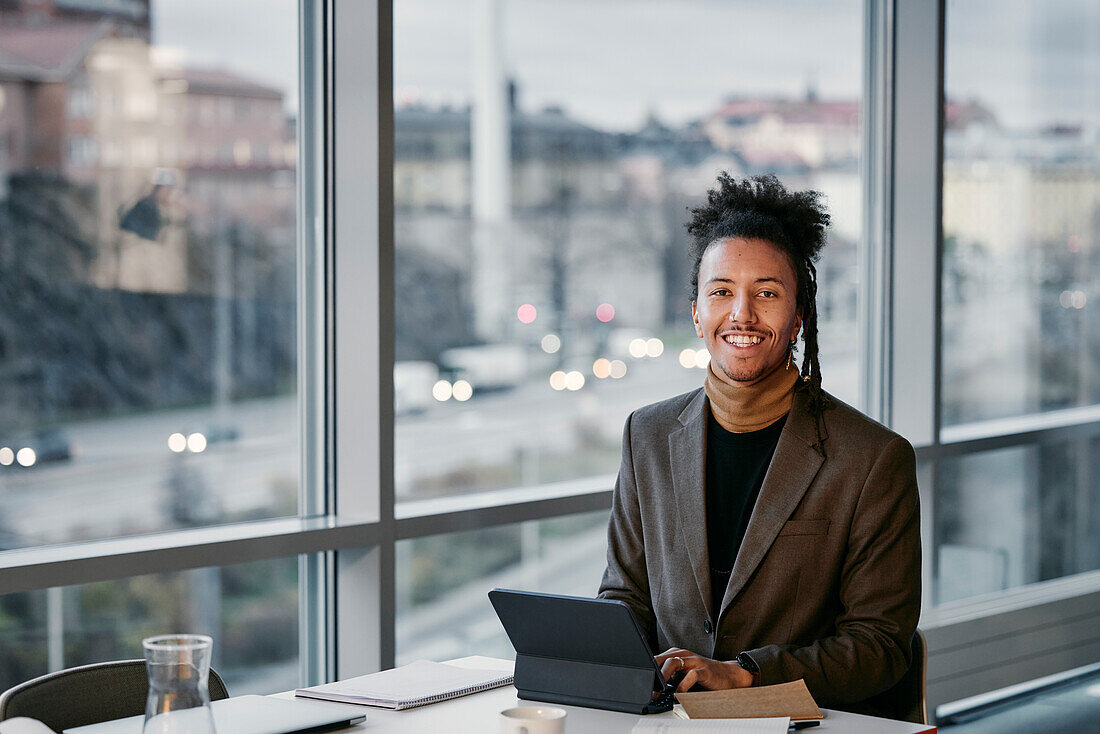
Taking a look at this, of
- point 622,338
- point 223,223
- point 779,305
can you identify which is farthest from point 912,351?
point 223,223

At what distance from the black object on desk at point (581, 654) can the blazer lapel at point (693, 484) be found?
0.42 metres

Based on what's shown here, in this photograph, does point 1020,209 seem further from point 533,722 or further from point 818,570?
point 533,722

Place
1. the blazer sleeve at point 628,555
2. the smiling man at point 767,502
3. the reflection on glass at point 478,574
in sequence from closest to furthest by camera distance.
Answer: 1. the smiling man at point 767,502
2. the blazer sleeve at point 628,555
3. the reflection on glass at point 478,574

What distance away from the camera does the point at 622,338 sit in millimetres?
3787

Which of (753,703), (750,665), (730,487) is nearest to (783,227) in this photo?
(730,487)

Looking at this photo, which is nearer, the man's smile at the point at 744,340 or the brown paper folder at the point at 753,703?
the brown paper folder at the point at 753,703

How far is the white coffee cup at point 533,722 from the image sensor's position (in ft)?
4.92

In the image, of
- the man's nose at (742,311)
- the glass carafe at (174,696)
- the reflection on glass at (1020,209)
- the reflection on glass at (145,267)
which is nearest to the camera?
the glass carafe at (174,696)

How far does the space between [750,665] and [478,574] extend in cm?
145

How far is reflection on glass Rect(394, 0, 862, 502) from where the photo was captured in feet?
10.7

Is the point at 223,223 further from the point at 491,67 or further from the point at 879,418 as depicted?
the point at 879,418

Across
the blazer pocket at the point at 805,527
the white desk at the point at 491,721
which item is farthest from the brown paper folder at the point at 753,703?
the blazer pocket at the point at 805,527

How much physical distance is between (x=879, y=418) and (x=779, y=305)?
234cm

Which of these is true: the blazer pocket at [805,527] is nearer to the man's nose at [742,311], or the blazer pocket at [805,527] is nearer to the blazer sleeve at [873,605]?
the blazer sleeve at [873,605]
